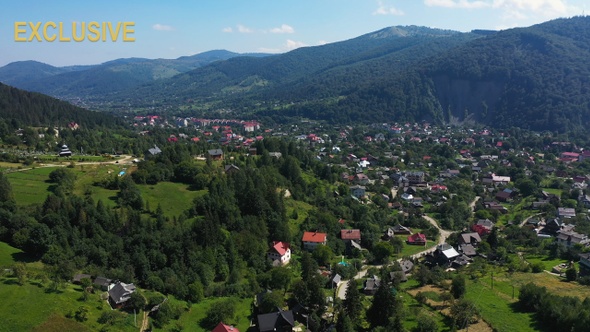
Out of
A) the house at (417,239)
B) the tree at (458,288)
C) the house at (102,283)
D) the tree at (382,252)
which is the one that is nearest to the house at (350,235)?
the tree at (382,252)

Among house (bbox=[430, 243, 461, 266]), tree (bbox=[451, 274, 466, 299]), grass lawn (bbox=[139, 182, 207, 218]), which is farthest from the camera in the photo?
grass lawn (bbox=[139, 182, 207, 218])

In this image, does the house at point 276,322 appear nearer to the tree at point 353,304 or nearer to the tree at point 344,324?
the tree at point 344,324

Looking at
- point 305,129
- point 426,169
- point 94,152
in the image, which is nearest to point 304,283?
point 94,152

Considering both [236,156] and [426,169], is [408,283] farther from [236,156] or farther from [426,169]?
[426,169]

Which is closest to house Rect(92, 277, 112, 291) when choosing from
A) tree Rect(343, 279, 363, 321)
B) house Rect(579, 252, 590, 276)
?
tree Rect(343, 279, 363, 321)

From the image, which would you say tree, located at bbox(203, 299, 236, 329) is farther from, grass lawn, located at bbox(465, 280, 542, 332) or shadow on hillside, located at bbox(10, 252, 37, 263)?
grass lawn, located at bbox(465, 280, 542, 332)

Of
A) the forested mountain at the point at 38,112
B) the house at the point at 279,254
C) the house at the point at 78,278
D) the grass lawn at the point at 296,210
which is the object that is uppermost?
the forested mountain at the point at 38,112
